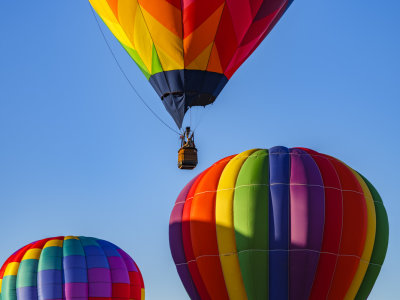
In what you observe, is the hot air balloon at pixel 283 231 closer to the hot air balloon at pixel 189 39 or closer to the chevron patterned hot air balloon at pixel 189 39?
the hot air balloon at pixel 189 39

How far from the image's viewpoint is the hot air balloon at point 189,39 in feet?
75.4

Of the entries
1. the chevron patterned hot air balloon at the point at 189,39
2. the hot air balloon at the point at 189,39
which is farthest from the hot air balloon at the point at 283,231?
the chevron patterned hot air balloon at the point at 189,39

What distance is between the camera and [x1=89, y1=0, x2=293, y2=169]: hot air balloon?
75.4 feet

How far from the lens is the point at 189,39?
23.1 metres

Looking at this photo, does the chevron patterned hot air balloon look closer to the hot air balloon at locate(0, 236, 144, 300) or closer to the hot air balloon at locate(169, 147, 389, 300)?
the hot air balloon at locate(169, 147, 389, 300)

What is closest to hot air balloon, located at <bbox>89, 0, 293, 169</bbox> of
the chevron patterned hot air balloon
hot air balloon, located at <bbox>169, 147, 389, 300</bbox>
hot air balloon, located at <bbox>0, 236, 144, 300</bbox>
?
the chevron patterned hot air balloon

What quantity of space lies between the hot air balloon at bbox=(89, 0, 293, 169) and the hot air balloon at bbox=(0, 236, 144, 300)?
22.0 ft

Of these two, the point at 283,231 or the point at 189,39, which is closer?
the point at 283,231

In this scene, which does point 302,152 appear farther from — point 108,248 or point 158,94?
point 108,248

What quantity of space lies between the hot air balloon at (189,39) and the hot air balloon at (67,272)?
6.71 m

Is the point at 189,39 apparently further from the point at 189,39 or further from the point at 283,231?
the point at 283,231

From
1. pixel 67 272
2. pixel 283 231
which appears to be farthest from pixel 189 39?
pixel 67 272

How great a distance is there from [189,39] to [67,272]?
8073 millimetres

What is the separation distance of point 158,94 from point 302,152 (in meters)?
3.42
